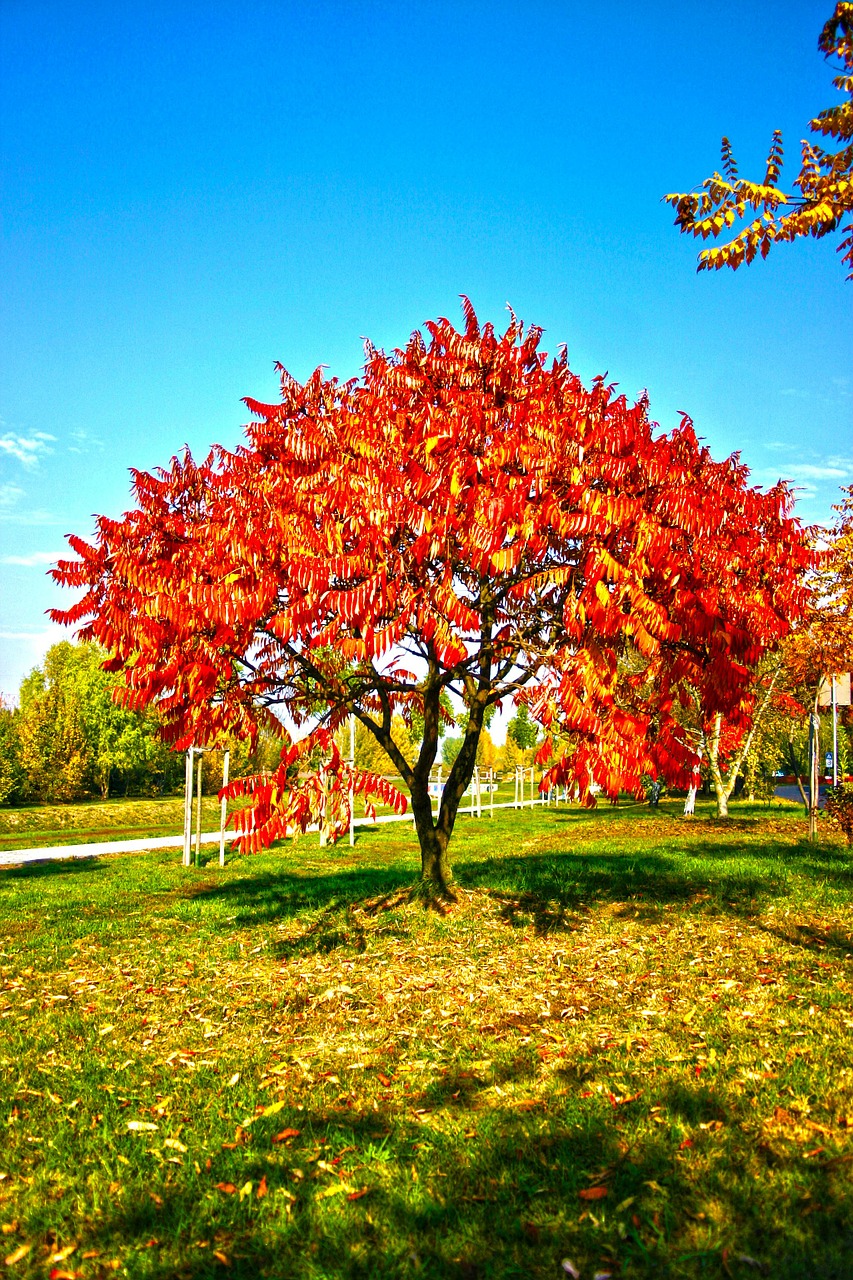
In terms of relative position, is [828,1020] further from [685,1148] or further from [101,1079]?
[101,1079]

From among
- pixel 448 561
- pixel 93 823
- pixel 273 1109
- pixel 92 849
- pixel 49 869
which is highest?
pixel 448 561

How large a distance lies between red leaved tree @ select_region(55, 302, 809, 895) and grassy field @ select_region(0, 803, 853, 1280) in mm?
1577

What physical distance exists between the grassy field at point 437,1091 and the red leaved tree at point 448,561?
1577mm

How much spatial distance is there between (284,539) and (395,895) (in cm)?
566

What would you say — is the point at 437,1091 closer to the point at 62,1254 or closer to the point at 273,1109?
the point at 273,1109

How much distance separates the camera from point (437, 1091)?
186 inches

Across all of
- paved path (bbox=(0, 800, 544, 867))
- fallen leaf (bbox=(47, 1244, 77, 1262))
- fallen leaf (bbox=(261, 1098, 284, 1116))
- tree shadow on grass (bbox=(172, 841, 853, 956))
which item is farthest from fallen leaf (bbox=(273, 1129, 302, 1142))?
paved path (bbox=(0, 800, 544, 867))

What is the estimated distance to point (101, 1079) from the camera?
5.16 m

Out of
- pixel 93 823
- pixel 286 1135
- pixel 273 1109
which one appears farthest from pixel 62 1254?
pixel 93 823

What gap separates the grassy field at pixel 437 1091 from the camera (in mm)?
3248

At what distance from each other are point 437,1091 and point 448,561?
349 centimetres

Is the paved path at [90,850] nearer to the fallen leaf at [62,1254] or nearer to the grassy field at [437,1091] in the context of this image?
the grassy field at [437,1091]

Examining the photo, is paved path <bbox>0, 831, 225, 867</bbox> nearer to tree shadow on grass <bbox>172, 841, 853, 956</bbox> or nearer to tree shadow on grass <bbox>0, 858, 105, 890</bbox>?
tree shadow on grass <bbox>0, 858, 105, 890</bbox>

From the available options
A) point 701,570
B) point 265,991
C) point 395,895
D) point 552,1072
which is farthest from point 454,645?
point 395,895
